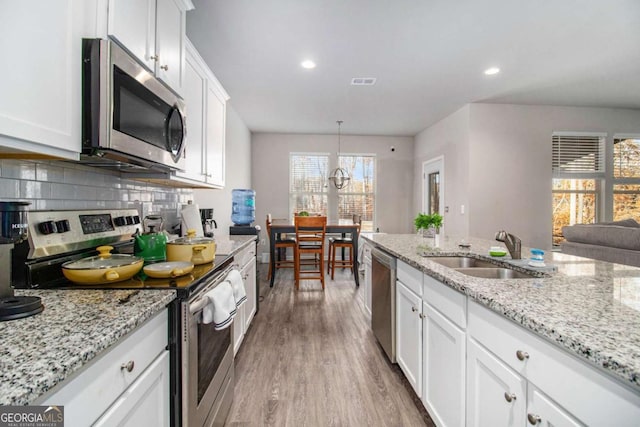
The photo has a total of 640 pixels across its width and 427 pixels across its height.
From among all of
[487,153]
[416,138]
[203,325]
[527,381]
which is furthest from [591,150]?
[203,325]

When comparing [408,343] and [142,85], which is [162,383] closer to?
[142,85]

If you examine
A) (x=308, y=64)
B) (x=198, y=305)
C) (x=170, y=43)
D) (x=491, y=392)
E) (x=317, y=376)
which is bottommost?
(x=317, y=376)

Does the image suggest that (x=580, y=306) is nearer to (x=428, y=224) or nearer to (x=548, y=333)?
(x=548, y=333)

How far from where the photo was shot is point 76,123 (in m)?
1.00

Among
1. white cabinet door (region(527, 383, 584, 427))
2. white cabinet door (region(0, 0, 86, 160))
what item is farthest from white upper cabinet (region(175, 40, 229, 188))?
white cabinet door (region(527, 383, 584, 427))

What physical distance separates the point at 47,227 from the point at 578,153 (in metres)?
6.45

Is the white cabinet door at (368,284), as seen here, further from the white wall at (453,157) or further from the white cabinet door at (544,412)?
the white wall at (453,157)

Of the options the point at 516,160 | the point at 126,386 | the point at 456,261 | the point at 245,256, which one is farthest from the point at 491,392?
the point at 516,160

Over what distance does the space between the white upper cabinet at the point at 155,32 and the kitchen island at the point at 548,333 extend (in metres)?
1.65

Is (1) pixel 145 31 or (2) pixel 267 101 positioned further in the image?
(2) pixel 267 101

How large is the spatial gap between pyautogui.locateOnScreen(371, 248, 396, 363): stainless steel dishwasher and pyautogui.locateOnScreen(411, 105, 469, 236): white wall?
274 centimetres

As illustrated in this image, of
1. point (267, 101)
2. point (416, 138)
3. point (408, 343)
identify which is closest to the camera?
point (408, 343)

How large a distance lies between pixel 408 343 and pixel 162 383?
4.61 ft

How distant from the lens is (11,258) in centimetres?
92
